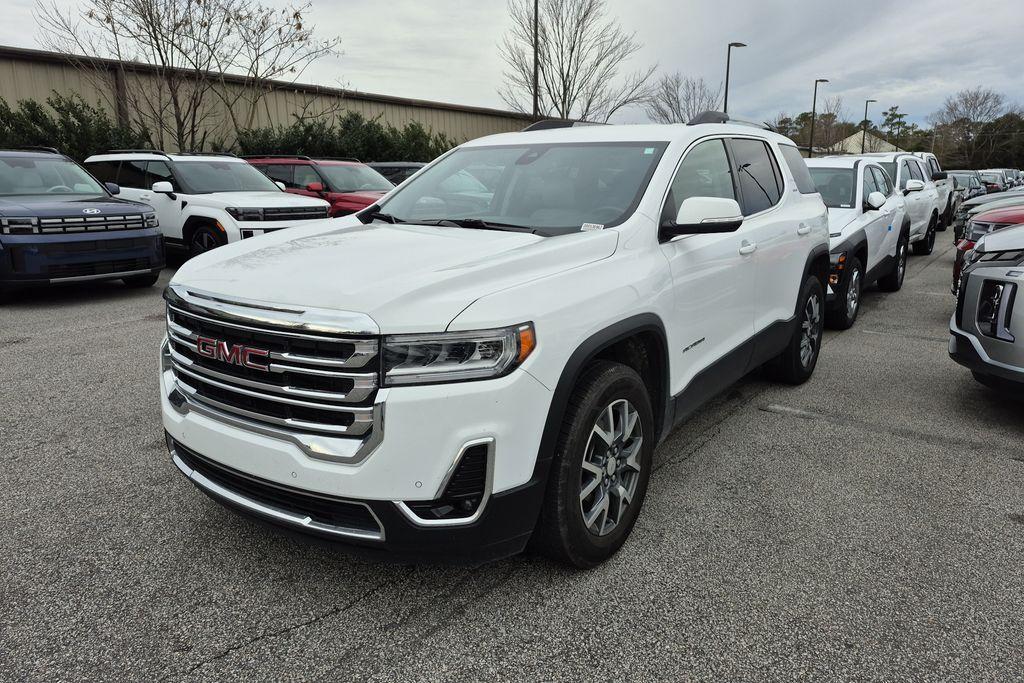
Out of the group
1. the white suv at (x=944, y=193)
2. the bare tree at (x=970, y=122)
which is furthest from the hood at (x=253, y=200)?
the bare tree at (x=970, y=122)

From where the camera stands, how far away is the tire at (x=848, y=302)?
735 centimetres

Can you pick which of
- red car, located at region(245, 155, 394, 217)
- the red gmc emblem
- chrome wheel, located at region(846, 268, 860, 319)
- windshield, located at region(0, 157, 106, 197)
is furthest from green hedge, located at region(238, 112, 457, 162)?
the red gmc emblem

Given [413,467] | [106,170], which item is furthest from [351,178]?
[413,467]

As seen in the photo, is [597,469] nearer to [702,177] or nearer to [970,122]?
[702,177]

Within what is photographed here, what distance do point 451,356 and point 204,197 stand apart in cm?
917

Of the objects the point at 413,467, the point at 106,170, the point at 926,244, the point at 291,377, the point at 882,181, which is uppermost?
the point at 106,170

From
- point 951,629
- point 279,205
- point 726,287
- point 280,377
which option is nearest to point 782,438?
point 726,287

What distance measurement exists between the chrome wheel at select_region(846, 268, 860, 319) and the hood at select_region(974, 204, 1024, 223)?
1.57 metres

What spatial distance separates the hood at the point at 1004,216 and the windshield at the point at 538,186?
5828 mm

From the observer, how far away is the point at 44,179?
9.16 m

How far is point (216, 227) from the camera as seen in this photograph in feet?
33.1

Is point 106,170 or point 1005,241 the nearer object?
point 1005,241

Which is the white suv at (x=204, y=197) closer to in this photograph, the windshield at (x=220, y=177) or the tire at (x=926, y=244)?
the windshield at (x=220, y=177)

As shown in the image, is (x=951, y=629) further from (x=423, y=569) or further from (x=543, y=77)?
(x=543, y=77)
